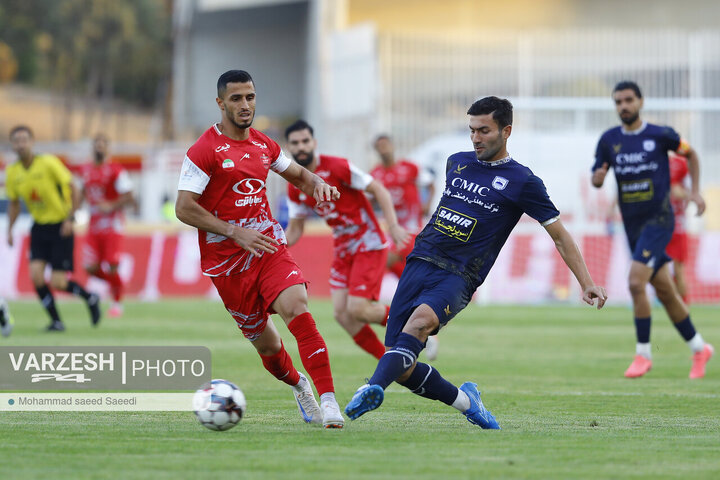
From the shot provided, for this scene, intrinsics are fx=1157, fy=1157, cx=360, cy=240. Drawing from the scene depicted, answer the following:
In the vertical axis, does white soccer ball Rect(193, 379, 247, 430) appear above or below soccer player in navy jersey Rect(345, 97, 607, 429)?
below

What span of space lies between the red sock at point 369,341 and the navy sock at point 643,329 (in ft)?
8.29

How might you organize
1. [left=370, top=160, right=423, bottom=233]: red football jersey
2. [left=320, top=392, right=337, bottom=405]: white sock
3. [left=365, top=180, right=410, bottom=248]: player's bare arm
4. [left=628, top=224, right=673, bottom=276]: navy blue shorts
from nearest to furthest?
[left=320, top=392, right=337, bottom=405]: white sock → [left=365, top=180, right=410, bottom=248]: player's bare arm → [left=628, top=224, right=673, bottom=276]: navy blue shorts → [left=370, top=160, right=423, bottom=233]: red football jersey

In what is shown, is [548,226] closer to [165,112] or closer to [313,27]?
[313,27]

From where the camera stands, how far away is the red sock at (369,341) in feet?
35.1

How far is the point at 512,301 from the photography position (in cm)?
2312

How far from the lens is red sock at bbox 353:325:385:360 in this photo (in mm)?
10703

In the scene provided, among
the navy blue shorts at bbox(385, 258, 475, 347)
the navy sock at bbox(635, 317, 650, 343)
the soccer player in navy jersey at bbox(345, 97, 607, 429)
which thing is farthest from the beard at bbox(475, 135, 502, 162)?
the navy sock at bbox(635, 317, 650, 343)

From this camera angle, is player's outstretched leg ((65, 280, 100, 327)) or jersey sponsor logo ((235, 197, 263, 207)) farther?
player's outstretched leg ((65, 280, 100, 327))

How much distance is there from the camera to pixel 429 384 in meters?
7.11

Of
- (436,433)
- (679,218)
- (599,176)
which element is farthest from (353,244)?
(679,218)

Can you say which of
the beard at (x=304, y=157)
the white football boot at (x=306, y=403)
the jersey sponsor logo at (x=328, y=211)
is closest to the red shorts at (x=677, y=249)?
the jersey sponsor logo at (x=328, y=211)

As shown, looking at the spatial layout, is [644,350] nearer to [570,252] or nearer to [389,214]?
[389,214]

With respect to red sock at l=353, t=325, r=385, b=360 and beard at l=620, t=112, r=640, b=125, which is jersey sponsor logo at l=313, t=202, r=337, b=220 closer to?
red sock at l=353, t=325, r=385, b=360

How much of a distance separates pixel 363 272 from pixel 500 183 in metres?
3.70
